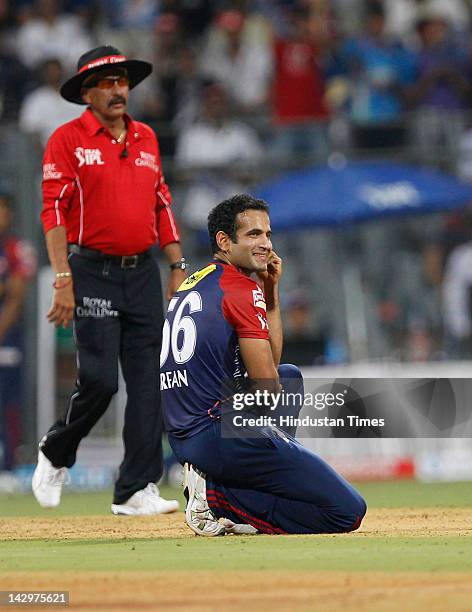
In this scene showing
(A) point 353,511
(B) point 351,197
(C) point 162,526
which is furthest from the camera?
(B) point 351,197

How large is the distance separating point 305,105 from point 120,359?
767 cm

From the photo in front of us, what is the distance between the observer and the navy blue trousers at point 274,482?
23.4ft

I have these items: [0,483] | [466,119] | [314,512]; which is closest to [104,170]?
[314,512]

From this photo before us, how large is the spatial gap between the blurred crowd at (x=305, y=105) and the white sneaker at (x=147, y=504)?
5.01m

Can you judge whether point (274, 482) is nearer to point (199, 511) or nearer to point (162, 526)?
point (199, 511)

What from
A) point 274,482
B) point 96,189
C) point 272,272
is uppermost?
point 96,189

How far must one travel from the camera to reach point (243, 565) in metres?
5.82

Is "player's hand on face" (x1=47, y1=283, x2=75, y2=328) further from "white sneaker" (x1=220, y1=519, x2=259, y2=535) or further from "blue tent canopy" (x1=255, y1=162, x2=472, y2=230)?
"blue tent canopy" (x1=255, y1=162, x2=472, y2=230)

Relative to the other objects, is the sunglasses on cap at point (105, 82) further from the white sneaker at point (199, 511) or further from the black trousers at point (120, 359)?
the white sneaker at point (199, 511)

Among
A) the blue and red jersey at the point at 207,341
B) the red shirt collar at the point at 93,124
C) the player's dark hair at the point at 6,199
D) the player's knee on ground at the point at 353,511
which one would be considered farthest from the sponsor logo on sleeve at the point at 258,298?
the player's dark hair at the point at 6,199

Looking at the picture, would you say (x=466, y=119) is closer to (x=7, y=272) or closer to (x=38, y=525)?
(x=7, y=272)

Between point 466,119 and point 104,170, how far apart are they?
7.08 metres


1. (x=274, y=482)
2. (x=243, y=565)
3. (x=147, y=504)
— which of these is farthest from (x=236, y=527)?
(x=243, y=565)

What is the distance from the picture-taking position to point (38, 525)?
855 centimetres
